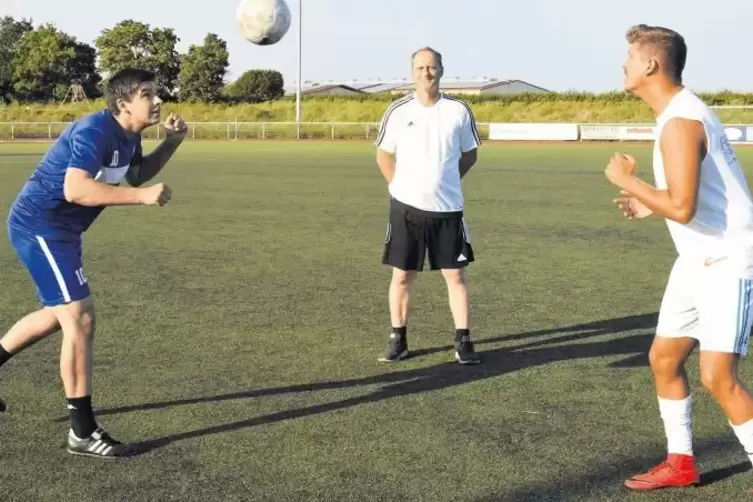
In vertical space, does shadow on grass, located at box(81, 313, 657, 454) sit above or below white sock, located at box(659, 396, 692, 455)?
below

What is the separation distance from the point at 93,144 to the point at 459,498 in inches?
97.2

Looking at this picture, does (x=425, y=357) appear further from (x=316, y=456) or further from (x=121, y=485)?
(x=121, y=485)

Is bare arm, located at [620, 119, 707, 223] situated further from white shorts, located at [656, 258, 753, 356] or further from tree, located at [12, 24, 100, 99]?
tree, located at [12, 24, 100, 99]

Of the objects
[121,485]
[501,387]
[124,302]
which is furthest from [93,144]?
[124,302]

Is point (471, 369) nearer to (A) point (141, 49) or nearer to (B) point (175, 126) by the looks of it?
(B) point (175, 126)

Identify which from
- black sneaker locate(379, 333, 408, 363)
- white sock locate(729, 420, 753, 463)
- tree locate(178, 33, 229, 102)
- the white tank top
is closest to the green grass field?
black sneaker locate(379, 333, 408, 363)

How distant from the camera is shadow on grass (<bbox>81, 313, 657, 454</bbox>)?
217 inches

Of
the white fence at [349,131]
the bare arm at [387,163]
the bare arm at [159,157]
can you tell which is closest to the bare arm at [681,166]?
the bare arm at [159,157]

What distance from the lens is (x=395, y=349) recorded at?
6.80 metres

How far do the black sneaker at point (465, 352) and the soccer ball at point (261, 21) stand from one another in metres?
18.0

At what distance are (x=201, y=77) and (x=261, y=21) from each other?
5023 centimetres

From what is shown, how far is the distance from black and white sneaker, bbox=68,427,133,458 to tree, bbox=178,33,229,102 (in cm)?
6911

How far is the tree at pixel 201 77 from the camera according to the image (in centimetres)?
7181

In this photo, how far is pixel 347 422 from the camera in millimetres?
5359
